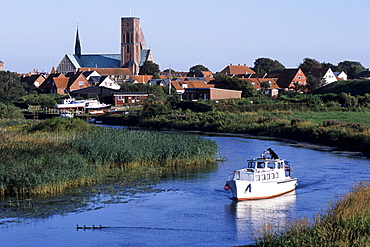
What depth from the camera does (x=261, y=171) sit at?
25781 mm

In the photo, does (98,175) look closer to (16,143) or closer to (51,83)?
(16,143)

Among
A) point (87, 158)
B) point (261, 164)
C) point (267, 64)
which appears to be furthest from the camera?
point (267, 64)

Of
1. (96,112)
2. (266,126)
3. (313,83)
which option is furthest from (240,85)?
(266,126)

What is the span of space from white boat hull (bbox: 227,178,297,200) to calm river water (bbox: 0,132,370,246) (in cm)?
37

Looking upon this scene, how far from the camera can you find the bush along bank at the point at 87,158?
2541 cm

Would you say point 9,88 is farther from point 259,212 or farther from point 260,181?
point 259,212

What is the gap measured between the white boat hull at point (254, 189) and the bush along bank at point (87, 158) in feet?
24.1

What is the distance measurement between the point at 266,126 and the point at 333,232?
41.0 metres

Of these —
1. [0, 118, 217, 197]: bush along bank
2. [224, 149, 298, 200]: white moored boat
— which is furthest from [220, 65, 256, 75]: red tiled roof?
[224, 149, 298, 200]: white moored boat

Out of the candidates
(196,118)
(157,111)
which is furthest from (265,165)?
(157,111)

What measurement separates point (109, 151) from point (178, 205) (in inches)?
345

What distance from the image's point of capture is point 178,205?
24094 mm

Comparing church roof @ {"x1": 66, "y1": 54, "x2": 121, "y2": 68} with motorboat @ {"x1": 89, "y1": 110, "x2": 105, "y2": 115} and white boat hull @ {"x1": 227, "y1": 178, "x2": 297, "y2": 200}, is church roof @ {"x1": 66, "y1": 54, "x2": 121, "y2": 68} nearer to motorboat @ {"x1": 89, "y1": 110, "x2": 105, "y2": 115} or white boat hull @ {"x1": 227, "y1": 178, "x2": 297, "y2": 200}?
motorboat @ {"x1": 89, "y1": 110, "x2": 105, "y2": 115}

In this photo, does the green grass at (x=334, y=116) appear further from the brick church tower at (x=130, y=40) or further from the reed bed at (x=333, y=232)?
the brick church tower at (x=130, y=40)
